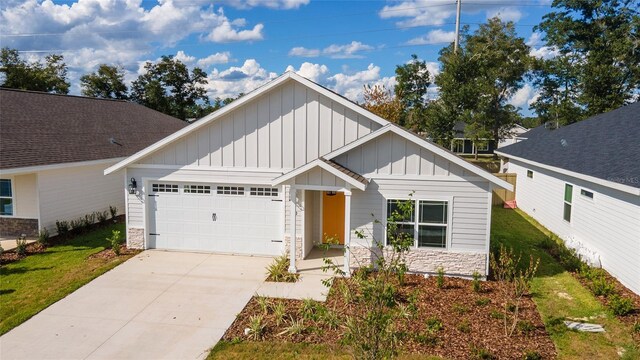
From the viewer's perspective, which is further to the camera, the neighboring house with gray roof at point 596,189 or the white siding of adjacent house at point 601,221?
the neighboring house with gray roof at point 596,189

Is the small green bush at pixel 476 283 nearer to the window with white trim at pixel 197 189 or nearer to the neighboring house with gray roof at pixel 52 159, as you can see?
the window with white trim at pixel 197 189

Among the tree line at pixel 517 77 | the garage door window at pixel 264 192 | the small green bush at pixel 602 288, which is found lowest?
the small green bush at pixel 602 288

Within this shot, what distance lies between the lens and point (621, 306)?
8.66m

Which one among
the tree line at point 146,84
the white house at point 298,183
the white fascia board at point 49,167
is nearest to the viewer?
the white house at point 298,183

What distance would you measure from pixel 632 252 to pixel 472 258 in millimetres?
3557

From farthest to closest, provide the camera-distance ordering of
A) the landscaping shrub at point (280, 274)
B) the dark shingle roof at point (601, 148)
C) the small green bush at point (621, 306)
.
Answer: the dark shingle roof at point (601, 148) → the landscaping shrub at point (280, 274) → the small green bush at point (621, 306)

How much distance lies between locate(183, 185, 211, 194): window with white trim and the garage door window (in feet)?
4.58

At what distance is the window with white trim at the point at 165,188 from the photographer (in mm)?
13008

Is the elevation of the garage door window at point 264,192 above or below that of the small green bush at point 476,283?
above

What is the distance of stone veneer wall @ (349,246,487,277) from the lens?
35.9 ft

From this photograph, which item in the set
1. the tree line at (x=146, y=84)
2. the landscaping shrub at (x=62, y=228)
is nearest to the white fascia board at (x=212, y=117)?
the landscaping shrub at (x=62, y=228)

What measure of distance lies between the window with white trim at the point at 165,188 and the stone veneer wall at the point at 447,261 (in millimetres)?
5894

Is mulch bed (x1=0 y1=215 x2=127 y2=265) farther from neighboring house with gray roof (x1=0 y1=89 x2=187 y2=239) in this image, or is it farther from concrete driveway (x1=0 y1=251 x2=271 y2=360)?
concrete driveway (x1=0 y1=251 x2=271 y2=360)

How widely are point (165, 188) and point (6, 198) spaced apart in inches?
251
